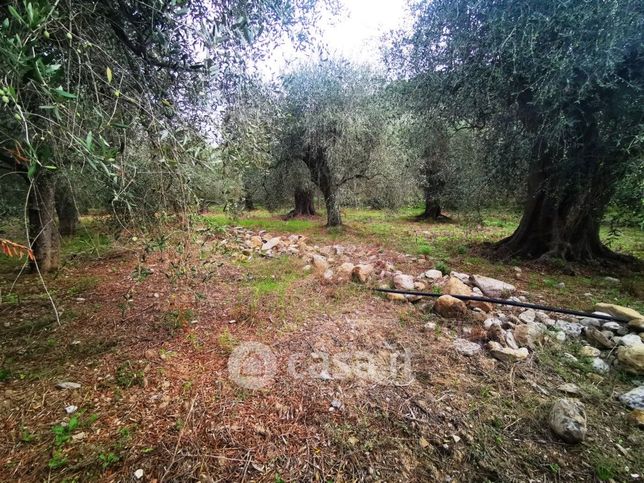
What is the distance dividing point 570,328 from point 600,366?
619mm

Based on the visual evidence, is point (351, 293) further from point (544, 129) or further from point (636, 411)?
point (544, 129)

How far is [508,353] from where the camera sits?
8.45ft

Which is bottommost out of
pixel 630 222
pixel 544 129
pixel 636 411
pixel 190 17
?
pixel 636 411

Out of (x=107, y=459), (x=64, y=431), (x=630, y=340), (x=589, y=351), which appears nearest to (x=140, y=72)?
(x=64, y=431)

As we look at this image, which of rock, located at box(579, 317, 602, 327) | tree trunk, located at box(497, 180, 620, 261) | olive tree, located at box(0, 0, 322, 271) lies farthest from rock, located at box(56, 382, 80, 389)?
tree trunk, located at box(497, 180, 620, 261)

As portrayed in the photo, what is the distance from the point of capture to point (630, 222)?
461cm

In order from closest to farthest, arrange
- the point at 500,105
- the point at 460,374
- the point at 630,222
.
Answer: the point at 460,374 < the point at 630,222 < the point at 500,105

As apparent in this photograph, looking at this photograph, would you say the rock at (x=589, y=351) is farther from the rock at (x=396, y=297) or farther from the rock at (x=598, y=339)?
the rock at (x=396, y=297)

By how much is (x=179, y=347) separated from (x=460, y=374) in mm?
2484

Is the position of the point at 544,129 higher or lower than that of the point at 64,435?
higher

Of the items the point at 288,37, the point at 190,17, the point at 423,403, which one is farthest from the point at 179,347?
the point at 288,37

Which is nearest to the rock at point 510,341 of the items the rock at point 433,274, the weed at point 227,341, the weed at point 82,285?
the rock at point 433,274

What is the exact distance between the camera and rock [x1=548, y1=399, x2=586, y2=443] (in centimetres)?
180

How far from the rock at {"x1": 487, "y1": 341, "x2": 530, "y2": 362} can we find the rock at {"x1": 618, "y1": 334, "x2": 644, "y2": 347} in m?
0.90
